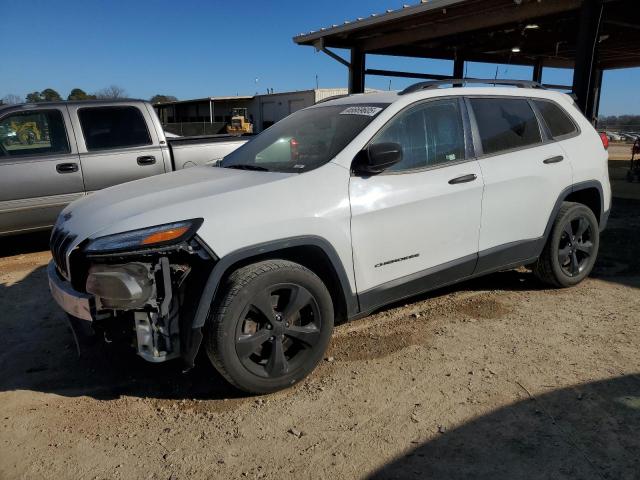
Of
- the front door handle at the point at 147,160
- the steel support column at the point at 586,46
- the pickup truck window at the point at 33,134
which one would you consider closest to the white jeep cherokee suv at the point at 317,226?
the front door handle at the point at 147,160

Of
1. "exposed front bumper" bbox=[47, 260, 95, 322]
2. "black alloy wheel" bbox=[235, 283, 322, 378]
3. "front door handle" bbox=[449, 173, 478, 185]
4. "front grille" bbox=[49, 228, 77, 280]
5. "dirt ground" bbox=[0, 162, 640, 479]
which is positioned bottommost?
"dirt ground" bbox=[0, 162, 640, 479]

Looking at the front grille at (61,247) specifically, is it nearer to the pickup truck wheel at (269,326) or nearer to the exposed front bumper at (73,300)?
the exposed front bumper at (73,300)

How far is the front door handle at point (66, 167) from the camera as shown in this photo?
20.3 ft

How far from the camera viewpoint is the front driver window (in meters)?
3.59

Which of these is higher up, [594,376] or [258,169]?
[258,169]

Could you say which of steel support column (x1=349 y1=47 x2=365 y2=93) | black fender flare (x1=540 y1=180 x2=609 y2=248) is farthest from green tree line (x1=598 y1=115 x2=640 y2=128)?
black fender flare (x1=540 y1=180 x2=609 y2=248)

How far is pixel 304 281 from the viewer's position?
120 inches

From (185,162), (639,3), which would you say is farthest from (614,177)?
(185,162)

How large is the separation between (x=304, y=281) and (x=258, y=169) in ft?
3.27

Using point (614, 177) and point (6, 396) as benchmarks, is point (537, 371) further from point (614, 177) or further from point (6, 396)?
point (614, 177)

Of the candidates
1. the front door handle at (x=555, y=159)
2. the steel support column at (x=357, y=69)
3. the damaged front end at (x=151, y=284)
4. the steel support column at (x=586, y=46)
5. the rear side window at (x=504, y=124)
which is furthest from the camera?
the steel support column at (x=357, y=69)

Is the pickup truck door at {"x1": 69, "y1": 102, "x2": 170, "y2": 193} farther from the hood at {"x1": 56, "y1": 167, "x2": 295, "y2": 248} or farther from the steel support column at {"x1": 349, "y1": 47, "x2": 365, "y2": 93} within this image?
the steel support column at {"x1": 349, "y1": 47, "x2": 365, "y2": 93}

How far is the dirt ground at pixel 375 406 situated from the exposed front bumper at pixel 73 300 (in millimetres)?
609

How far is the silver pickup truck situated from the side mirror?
4.12 m
